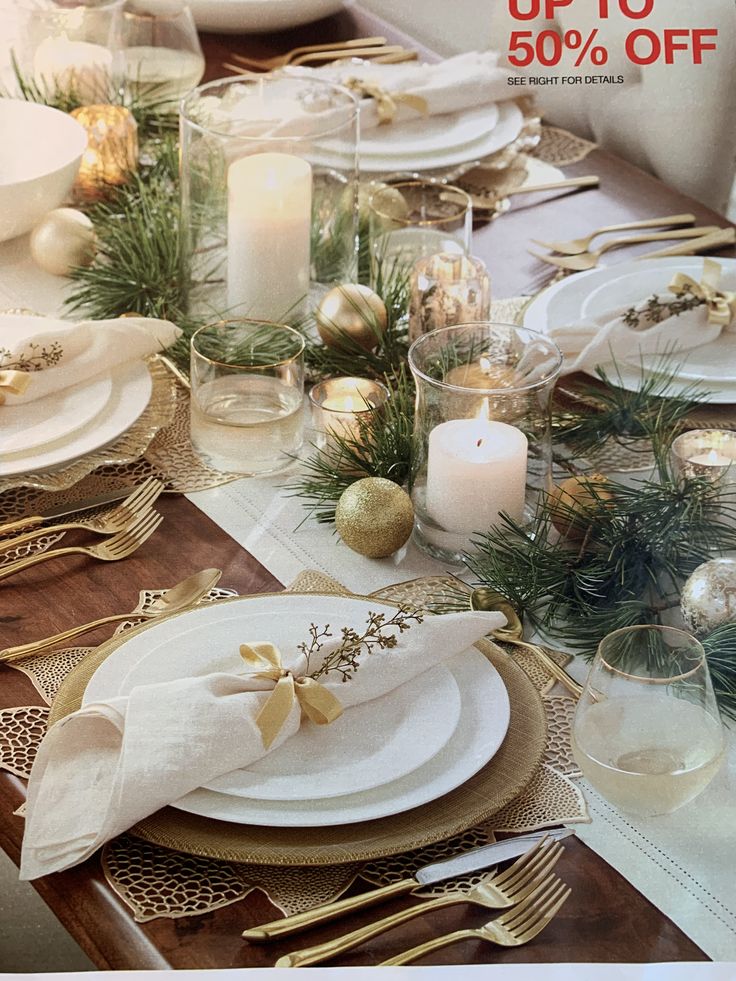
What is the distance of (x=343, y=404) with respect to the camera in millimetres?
1011

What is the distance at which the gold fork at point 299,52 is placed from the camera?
68.4 inches

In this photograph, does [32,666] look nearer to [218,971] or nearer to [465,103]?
[218,971]

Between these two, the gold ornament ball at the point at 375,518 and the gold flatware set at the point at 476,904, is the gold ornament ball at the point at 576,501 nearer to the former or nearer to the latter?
the gold ornament ball at the point at 375,518

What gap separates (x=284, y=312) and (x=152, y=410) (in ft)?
0.60

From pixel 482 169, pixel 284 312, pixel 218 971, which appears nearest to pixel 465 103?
pixel 482 169

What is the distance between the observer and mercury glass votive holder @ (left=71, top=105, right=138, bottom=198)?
1405mm

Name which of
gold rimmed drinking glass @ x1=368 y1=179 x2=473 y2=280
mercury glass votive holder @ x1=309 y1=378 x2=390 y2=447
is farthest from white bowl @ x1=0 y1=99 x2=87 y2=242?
mercury glass votive holder @ x1=309 y1=378 x2=390 y2=447

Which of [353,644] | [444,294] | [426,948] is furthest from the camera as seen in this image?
[444,294]

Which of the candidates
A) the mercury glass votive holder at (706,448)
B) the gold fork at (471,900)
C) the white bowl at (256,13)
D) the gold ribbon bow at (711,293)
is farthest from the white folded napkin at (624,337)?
the white bowl at (256,13)

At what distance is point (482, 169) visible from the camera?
4.83 ft

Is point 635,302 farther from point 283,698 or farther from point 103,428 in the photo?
point 283,698

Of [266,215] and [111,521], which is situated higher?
[266,215]

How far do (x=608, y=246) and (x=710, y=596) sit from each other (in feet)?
2.10

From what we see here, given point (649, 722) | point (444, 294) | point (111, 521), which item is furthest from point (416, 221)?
point (649, 722)
